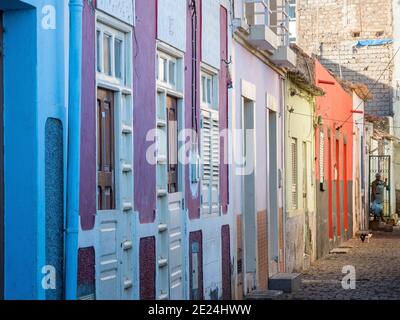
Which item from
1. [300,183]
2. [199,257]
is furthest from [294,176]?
[199,257]

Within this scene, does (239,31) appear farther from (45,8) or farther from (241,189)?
(45,8)

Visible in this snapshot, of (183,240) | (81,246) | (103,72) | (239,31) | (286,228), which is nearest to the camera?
(81,246)

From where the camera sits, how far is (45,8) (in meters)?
7.52

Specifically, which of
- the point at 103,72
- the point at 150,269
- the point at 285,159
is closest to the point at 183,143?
the point at 150,269

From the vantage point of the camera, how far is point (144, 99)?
32.1 feet

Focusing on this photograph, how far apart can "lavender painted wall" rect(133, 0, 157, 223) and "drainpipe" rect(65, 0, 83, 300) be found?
1.77 m

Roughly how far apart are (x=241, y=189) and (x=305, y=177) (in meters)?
6.67

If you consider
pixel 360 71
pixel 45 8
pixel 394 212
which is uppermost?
pixel 360 71

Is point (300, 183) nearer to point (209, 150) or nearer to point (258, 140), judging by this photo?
point (258, 140)

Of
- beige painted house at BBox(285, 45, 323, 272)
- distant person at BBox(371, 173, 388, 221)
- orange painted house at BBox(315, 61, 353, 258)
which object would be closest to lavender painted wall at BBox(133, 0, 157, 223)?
beige painted house at BBox(285, 45, 323, 272)

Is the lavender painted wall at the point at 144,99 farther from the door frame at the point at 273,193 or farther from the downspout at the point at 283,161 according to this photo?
the downspout at the point at 283,161

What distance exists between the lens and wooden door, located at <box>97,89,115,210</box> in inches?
341

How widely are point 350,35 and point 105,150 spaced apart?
1211 inches

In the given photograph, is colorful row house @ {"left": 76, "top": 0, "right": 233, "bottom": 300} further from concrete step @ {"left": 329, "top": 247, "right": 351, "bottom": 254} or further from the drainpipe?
concrete step @ {"left": 329, "top": 247, "right": 351, "bottom": 254}
